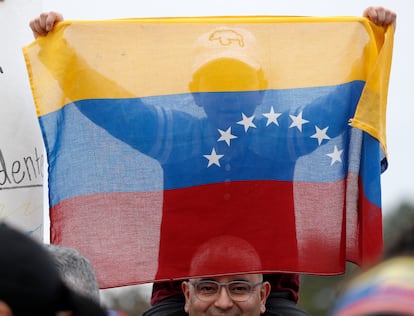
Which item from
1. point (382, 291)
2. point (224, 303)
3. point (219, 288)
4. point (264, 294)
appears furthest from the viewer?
point (264, 294)

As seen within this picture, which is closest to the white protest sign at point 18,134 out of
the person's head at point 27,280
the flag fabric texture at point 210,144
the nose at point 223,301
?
the flag fabric texture at point 210,144

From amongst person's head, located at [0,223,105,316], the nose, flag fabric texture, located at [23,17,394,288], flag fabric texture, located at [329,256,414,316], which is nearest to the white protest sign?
flag fabric texture, located at [23,17,394,288]

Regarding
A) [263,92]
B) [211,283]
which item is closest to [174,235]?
[211,283]

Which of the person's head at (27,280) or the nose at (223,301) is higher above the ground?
the person's head at (27,280)

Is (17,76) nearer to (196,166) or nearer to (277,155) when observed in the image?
(196,166)

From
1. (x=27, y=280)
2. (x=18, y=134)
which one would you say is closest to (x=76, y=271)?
(x=27, y=280)

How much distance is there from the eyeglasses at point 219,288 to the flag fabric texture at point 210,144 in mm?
63

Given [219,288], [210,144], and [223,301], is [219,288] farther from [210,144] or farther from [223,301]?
[210,144]

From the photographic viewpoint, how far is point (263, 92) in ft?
17.2

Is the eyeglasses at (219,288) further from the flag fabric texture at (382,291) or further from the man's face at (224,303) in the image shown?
the flag fabric texture at (382,291)

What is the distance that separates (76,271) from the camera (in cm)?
360

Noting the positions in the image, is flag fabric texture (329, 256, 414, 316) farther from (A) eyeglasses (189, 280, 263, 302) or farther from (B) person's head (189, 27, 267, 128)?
(B) person's head (189, 27, 267, 128)

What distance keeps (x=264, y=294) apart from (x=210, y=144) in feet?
2.32

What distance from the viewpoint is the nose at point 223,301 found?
5.00 metres
